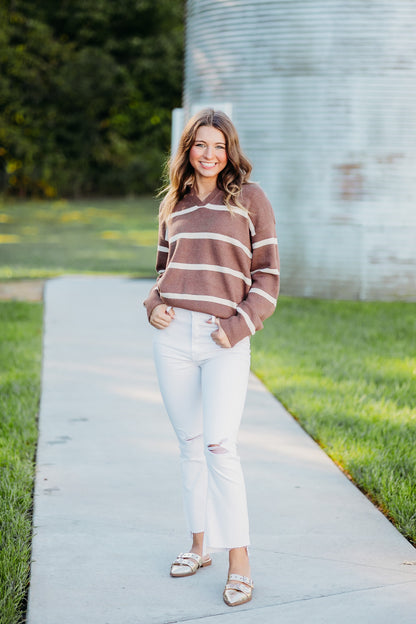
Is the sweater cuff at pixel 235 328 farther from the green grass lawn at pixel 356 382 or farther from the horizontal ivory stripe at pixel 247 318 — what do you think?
the green grass lawn at pixel 356 382

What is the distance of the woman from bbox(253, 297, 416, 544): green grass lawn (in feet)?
3.81

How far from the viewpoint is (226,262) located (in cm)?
339

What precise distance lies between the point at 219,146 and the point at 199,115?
0.47 feet

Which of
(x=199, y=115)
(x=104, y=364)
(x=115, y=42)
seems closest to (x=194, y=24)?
(x=104, y=364)

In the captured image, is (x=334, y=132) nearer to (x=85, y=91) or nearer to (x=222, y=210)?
(x=222, y=210)

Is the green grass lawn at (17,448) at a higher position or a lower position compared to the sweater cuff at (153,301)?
lower

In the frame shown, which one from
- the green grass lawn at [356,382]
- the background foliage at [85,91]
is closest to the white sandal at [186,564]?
the green grass lawn at [356,382]

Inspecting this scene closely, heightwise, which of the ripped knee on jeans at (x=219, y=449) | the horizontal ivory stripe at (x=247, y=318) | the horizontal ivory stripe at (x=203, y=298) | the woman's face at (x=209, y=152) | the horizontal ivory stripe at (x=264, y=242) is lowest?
the ripped knee on jeans at (x=219, y=449)

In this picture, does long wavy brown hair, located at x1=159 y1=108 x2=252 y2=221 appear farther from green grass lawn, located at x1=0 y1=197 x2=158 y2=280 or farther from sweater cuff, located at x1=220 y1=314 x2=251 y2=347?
green grass lawn, located at x1=0 y1=197 x2=158 y2=280

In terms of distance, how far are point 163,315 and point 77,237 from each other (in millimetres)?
19828

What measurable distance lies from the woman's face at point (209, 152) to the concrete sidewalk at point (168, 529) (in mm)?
1648

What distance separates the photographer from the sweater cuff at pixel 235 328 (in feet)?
10.9

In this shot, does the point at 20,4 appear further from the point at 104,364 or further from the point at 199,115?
the point at 199,115

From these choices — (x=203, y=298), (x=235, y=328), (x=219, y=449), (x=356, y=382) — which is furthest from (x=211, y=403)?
(x=356, y=382)
